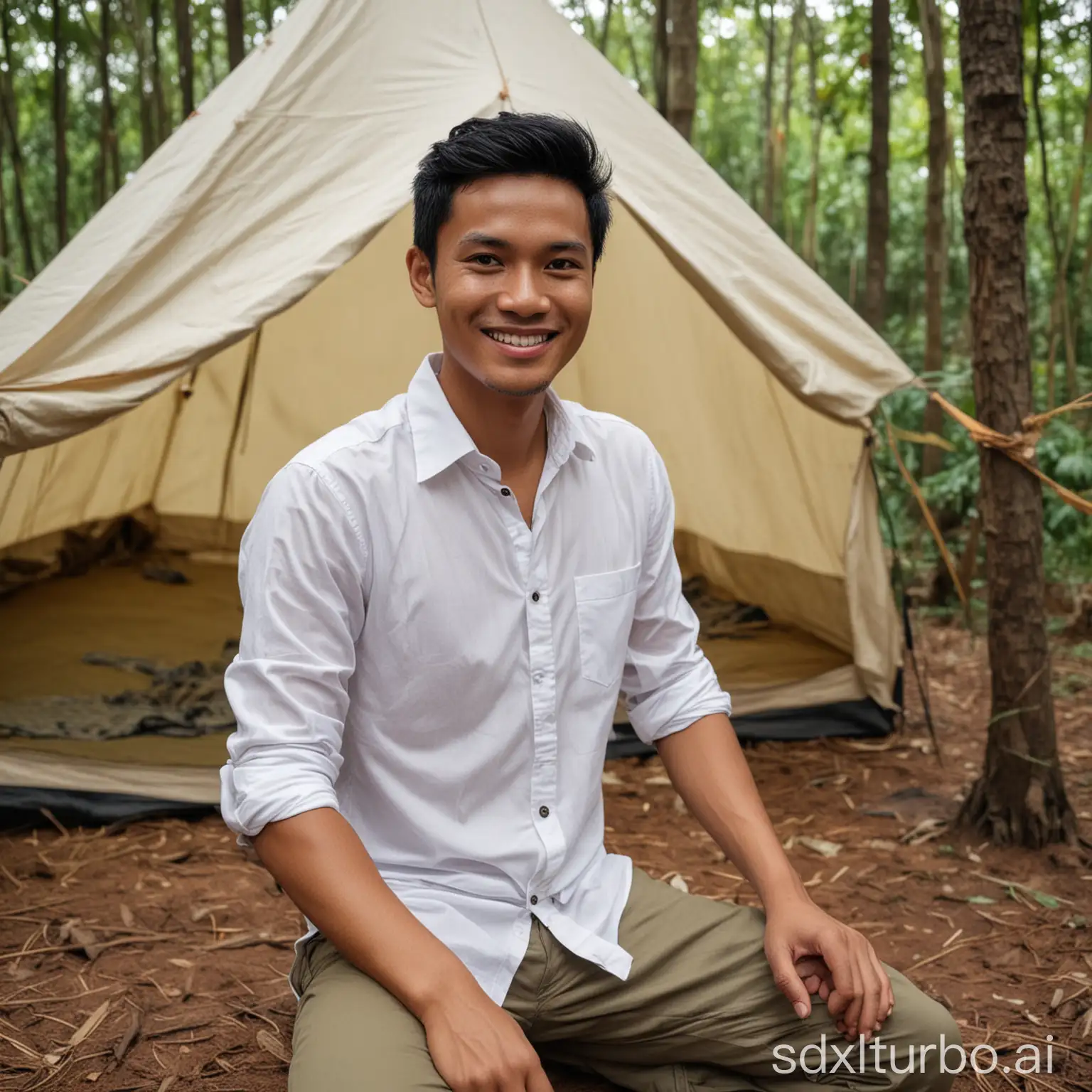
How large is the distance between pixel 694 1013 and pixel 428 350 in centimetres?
406

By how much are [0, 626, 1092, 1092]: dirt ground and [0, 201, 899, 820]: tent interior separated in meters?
0.24

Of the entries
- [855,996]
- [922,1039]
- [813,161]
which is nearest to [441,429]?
[855,996]

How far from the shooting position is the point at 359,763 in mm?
1618

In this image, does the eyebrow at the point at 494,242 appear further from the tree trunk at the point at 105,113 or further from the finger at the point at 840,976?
the tree trunk at the point at 105,113

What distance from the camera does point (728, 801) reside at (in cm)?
172

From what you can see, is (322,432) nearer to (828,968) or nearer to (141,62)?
(141,62)

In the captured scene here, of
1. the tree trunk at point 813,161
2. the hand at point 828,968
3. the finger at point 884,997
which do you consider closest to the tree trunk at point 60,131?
the tree trunk at point 813,161

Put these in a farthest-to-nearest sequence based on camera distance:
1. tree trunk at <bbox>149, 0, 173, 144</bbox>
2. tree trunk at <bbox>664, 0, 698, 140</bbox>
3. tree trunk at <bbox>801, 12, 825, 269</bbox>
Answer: tree trunk at <bbox>801, 12, 825, 269</bbox>
tree trunk at <bbox>149, 0, 173, 144</bbox>
tree trunk at <bbox>664, 0, 698, 140</bbox>

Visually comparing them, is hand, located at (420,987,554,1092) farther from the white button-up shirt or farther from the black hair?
the black hair

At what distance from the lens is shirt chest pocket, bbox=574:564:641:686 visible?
1.74 meters

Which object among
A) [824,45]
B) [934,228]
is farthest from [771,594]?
[824,45]

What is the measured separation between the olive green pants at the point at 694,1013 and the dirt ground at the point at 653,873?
0.31 m

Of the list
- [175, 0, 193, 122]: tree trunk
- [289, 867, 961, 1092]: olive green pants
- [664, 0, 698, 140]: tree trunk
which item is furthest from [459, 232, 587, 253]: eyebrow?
Result: [175, 0, 193, 122]: tree trunk

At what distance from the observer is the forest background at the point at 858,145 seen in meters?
5.11
